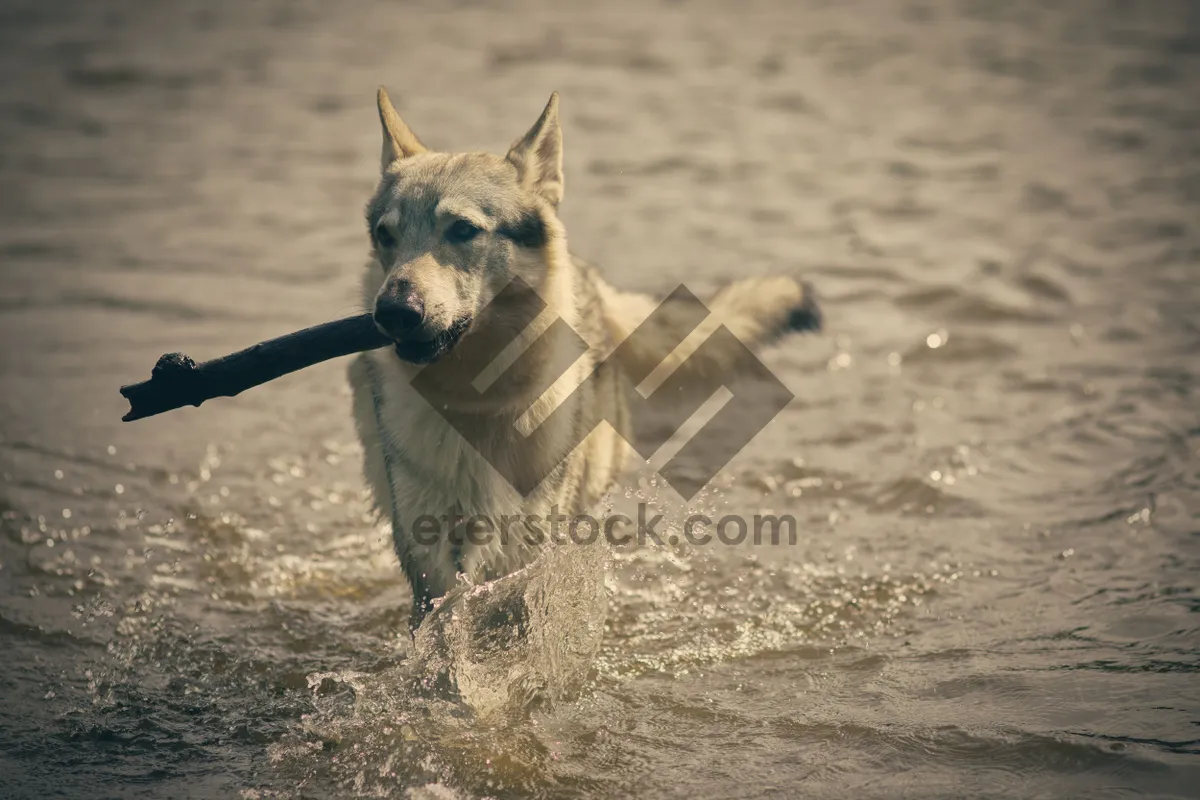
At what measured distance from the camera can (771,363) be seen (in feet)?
22.4

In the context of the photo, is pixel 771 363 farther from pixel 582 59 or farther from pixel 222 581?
pixel 582 59

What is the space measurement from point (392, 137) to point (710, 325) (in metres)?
1.61

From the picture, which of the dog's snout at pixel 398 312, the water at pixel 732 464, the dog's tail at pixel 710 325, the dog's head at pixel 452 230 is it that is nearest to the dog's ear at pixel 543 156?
the dog's head at pixel 452 230

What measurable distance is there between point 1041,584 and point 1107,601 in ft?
0.86

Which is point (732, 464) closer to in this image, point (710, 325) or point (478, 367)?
point (710, 325)

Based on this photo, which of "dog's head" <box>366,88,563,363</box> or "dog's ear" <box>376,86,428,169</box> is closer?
"dog's head" <box>366,88,563,363</box>

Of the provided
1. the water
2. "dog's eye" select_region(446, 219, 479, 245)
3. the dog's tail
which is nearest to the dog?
"dog's eye" select_region(446, 219, 479, 245)

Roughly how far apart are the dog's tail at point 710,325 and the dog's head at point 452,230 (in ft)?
2.84

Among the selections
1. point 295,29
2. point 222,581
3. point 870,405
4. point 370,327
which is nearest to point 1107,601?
point 870,405

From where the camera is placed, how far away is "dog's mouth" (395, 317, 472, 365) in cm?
372

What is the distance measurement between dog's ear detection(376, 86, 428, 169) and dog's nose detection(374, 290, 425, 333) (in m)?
1.05

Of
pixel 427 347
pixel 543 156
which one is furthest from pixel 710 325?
pixel 427 347

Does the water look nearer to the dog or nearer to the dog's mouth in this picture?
the dog

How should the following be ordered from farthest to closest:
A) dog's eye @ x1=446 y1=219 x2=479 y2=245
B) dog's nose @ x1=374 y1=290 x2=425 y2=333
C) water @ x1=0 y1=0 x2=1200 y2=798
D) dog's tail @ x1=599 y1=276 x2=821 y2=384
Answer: dog's tail @ x1=599 y1=276 x2=821 y2=384
dog's eye @ x1=446 y1=219 x2=479 y2=245
water @ x1=0 y1=0 x2=1200 y2=798
dog's nose @ x1=374 y1=290 x2=425 y2=333
